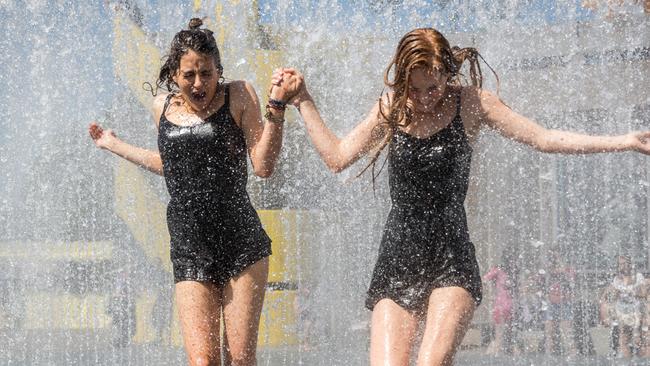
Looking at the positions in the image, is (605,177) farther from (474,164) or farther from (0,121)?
(0,121)

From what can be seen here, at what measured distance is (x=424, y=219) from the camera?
11.3 ft

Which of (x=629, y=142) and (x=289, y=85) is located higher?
(x=289, y=85)

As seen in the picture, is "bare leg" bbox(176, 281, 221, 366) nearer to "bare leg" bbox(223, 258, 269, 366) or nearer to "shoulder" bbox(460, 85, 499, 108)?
"bare leg" bbox(223, 258, 269, 366)

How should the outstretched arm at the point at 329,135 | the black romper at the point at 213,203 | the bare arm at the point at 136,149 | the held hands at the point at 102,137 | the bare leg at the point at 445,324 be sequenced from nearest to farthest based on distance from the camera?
1. the bare leg at the point at 445,324
2. the outstretched arm at the point at 329,135
3. the black romper at the point at 213,203
4. the bare arm at the point at 136,149
5. the held hands at the point at 102,137

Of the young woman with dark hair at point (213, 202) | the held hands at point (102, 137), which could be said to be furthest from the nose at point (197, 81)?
the held hands at point (102, 137)

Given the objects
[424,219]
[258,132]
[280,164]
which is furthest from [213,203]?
[280,164]

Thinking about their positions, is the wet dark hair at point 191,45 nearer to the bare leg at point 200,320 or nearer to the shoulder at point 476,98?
the bare leg at point 200,320

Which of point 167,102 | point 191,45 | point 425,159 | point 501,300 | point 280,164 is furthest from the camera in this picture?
point 280,164

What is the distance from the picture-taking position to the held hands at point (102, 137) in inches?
172

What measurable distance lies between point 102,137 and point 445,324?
1.82m

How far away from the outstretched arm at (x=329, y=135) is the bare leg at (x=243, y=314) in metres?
0.47

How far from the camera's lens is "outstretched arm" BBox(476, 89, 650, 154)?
11.4ft

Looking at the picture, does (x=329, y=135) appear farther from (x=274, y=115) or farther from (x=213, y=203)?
(x=213, y=203)

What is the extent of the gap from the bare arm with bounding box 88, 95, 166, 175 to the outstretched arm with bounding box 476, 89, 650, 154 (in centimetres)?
116
